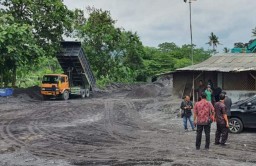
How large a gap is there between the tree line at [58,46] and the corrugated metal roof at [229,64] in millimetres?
13700

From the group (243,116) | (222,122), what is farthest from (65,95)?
(222,122)

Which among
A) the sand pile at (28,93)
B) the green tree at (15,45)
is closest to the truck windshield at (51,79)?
the green tree at (15,45)

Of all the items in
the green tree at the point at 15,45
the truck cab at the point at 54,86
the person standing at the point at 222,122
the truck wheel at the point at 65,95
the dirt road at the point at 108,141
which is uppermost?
the green tree at the point at 15,45

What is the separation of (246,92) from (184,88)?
17.1 feet

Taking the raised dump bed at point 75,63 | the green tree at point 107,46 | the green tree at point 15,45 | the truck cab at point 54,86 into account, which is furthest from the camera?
the green tree at point 107,46

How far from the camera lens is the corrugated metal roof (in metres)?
24.1

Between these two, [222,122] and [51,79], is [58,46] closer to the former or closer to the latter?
[51,79]

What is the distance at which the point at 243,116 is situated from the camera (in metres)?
15.5

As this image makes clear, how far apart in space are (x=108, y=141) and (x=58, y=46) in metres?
23.0

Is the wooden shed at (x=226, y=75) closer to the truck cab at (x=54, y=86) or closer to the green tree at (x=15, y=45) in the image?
the truck cab at (x=54, y=86)

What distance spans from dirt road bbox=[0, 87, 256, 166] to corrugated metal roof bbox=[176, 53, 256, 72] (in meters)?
3.34

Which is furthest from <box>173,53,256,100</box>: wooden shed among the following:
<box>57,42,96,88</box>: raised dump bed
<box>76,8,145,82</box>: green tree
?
<box>76,8,145,82</box>: green tree

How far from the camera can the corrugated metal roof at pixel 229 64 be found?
24.1 meters

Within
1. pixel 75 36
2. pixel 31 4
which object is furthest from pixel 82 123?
pixel 75 36
